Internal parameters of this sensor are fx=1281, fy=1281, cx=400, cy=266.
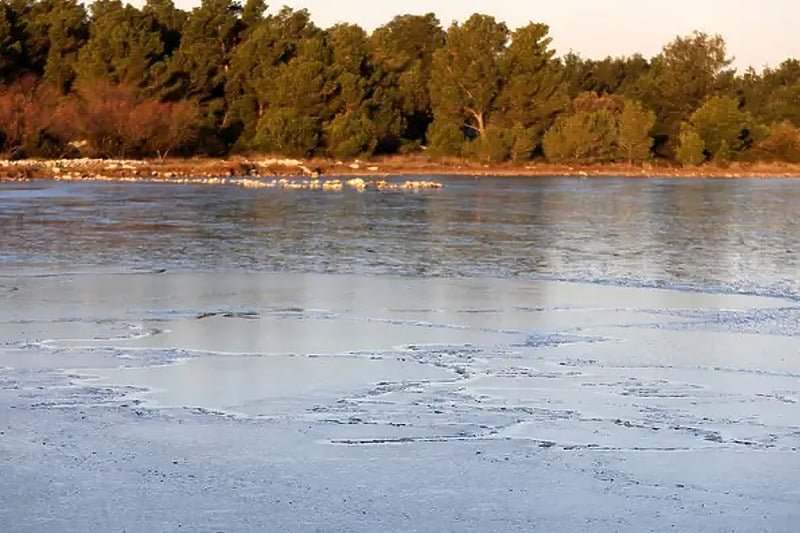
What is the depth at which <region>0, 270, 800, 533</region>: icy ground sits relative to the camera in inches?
272

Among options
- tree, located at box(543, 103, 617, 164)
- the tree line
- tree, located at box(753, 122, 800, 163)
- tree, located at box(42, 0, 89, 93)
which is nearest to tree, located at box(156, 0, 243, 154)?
the tree line

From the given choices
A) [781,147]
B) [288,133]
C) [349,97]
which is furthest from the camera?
[781,147]

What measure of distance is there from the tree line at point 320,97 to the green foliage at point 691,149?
9 cm

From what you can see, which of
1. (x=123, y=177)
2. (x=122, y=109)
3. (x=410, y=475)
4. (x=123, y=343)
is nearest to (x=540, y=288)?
(x=123, y=343)

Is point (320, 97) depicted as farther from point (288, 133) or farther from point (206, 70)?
point (206, 70)

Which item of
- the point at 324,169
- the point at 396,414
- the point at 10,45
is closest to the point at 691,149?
the point at 324,169

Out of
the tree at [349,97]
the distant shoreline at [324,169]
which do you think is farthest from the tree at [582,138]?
the tree at [349,97]

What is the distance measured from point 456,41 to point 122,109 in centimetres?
2213

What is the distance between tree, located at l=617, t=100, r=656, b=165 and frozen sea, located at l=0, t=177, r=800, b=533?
55088 mm

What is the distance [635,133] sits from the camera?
250 feet

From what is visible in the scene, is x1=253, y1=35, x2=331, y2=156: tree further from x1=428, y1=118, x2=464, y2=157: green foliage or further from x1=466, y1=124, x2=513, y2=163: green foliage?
x1=466, y1=124, x2=513, y2=163: green foliage

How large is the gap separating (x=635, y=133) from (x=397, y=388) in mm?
68161

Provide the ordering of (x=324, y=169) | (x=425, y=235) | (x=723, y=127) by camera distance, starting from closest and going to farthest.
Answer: (x=425, y=235) < (x=324, y=169) < (x=723, y=127)

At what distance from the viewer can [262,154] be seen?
76.9m
